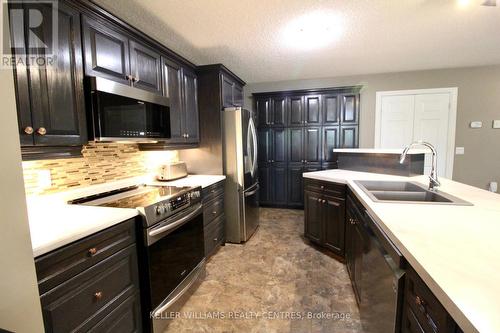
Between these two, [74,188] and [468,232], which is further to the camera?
[74,188]

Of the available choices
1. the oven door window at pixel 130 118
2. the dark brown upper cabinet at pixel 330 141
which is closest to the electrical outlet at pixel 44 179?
the oven door window at pixel 130 118

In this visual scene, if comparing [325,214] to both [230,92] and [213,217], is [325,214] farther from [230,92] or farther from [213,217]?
[230,92]

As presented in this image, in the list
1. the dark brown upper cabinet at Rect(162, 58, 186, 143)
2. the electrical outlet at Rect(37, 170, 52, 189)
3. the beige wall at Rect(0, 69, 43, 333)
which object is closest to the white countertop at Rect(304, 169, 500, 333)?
the beige wall at Rect(0, 69, 43, 333)

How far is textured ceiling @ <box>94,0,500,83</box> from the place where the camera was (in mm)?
1907

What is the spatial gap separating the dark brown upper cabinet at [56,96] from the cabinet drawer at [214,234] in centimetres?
147

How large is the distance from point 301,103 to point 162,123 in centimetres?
263

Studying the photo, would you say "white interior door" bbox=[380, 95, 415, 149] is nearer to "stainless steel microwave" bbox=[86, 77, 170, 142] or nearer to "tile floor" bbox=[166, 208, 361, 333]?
"tile floor" bbox=[166, 208, 361, 333]

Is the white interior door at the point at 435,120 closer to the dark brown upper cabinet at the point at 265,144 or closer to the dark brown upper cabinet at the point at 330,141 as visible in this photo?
the dark brown upper cabinet at the point at 330,141

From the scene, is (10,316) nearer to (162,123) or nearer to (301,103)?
(162,123)

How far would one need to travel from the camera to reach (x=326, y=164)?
13.2 feet

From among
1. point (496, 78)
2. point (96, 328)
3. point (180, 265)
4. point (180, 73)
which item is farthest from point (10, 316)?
point (496, 78)

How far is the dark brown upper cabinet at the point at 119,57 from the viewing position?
1.54 metres

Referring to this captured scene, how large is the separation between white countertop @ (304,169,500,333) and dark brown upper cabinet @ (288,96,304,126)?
278 centimetres

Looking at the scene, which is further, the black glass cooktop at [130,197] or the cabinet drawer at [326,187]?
the cabinet drawer at [326,187]
